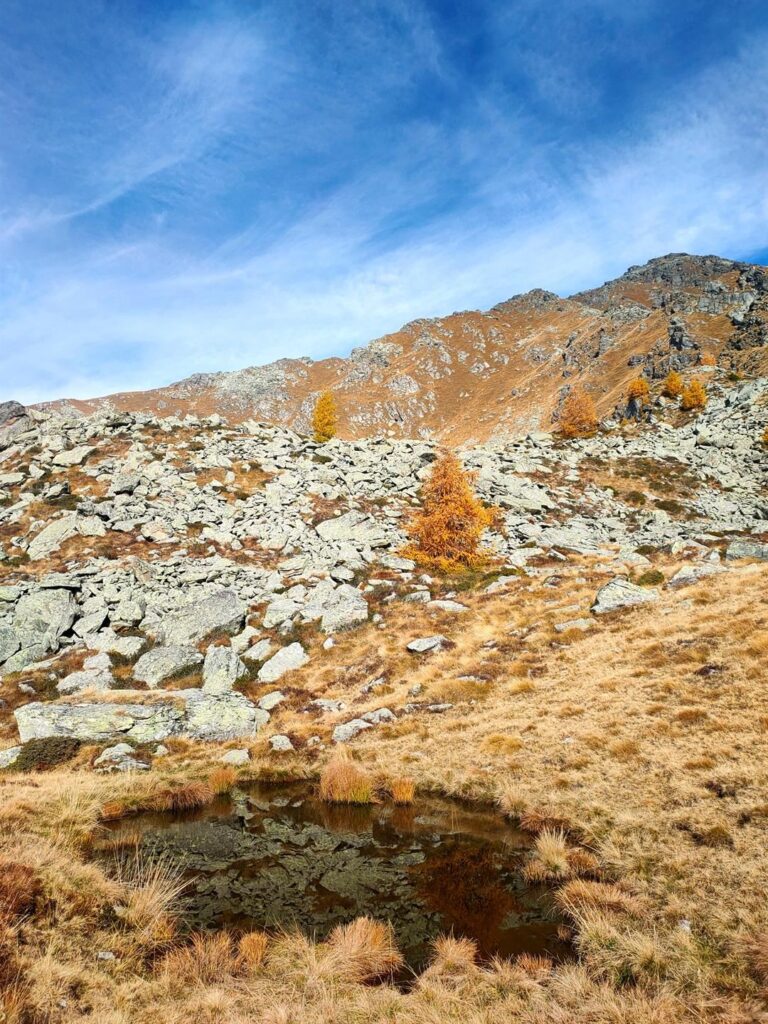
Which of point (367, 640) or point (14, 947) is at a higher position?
point (14, 947)

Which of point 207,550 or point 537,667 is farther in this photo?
point 207,550

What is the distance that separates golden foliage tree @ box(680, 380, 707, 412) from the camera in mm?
79250

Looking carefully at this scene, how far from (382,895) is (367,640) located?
59.3 feet

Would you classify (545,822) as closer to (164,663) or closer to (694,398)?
(164,663)

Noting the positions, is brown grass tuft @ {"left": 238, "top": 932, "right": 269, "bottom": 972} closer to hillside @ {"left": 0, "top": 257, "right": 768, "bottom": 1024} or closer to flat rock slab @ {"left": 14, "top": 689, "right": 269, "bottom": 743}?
hillside @ {"left": 0, "top": 257, "right": 768, "bottom": 1024}

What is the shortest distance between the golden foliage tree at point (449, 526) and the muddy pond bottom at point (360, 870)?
23.2m

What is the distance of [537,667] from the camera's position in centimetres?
2323

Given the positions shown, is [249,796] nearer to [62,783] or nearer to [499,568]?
[62,783]

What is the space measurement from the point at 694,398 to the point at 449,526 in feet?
211

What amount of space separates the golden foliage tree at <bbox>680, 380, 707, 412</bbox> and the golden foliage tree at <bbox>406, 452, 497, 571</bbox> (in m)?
58.8

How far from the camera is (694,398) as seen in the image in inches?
3140

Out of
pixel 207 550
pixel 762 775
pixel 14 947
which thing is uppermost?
pixel 207 550

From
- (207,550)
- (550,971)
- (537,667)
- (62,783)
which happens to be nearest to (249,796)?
(62,783)

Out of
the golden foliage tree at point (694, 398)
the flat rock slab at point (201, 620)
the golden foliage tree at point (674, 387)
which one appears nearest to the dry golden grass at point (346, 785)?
the flat rock slab at point (201, 620)
